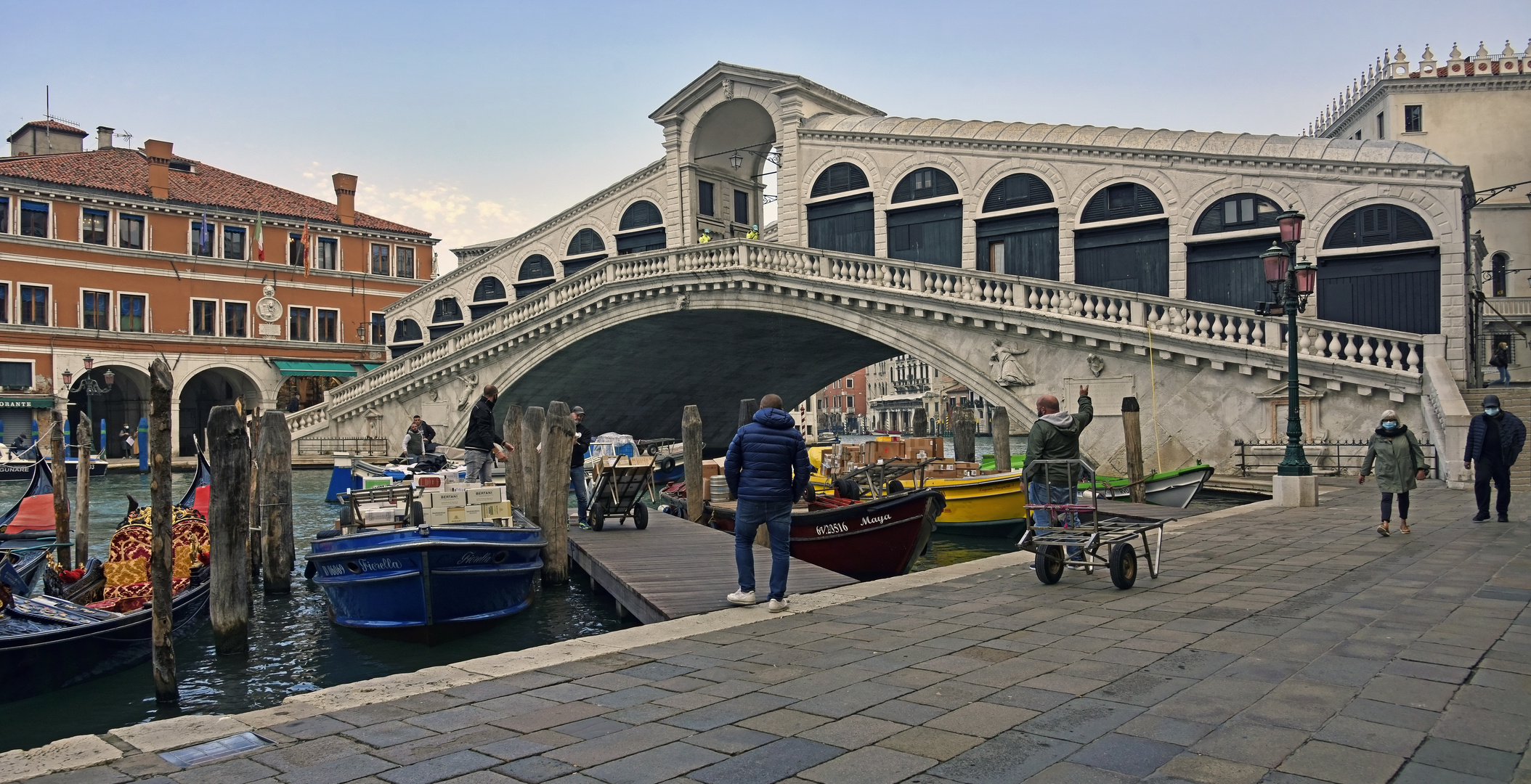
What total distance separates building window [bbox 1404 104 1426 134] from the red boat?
3370 cm

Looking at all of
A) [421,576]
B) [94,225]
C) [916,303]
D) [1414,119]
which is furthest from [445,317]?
[1414,119]

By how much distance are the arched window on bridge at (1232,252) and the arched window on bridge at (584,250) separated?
17323 millimetres

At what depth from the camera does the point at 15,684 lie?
7.00 meters

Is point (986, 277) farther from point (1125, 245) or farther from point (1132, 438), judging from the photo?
point (1132, 438)

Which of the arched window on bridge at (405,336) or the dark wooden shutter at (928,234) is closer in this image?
the dark wooden shutter at (928,234)

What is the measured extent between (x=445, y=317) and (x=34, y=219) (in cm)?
1210

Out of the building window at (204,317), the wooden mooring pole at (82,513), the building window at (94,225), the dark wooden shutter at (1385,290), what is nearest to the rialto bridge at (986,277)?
the dark wooden shutter at (1385,290)

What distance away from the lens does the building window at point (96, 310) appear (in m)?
32.3

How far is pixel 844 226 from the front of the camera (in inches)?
1008

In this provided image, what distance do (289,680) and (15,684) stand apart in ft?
5.86

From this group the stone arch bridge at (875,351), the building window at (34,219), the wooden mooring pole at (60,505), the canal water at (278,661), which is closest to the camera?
the canal water at (278,661)

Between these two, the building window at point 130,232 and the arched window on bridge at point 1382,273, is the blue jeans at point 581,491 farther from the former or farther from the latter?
the building window at point 130,232

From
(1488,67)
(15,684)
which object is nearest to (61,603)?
(15,684)

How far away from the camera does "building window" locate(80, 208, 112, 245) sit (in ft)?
105
